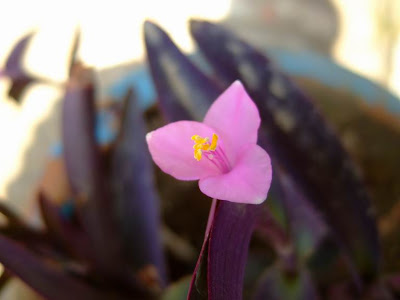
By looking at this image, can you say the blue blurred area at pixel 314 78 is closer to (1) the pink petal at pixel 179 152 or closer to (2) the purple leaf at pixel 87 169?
(2) the purple leaf at pixel 87 169

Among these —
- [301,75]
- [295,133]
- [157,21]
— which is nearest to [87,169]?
[295,133]

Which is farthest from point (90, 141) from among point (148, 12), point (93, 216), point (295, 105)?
point (148, 12)

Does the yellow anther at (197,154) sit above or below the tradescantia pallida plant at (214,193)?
above

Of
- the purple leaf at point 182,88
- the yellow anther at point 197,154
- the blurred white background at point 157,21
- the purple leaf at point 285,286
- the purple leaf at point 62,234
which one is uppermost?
the yellow anther at point 197,154

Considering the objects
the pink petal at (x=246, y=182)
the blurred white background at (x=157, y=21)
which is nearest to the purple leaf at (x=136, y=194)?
the pink petal at (x=246, y=182)

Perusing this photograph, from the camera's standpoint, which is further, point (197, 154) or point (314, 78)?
point (314, 78)

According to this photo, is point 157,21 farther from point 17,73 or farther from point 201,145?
point 201,145

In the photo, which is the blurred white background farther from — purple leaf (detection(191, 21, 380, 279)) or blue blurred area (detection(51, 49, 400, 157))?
purple leaf (detection(191, 21, 380, 279))
